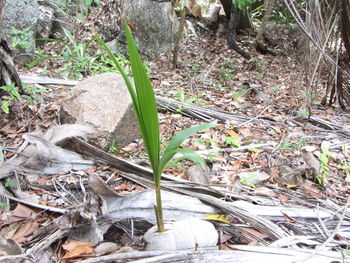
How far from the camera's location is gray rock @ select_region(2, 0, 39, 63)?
3.65 m

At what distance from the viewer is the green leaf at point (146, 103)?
0.82 m

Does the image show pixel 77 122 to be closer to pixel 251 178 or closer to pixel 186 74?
pixel 251 178

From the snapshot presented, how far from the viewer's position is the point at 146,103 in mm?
857

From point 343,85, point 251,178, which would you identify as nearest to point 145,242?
point 251,178

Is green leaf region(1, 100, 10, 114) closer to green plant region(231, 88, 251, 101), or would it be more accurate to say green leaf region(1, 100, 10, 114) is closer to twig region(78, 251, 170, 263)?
twig region(78, 251, 170, 263)

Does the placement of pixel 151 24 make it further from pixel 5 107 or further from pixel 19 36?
pixel 5 107

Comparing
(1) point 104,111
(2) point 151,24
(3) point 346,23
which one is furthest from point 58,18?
(3) point 346,23

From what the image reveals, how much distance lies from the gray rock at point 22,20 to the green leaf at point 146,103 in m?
3.21

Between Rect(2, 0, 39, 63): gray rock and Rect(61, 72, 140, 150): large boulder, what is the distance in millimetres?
1738

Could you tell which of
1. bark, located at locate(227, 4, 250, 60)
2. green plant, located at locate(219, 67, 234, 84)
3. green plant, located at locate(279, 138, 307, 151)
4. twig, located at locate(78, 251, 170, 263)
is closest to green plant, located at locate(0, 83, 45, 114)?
twig, located at locate(78, 251, 170, 263)

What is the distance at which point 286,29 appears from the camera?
6402 millimetres

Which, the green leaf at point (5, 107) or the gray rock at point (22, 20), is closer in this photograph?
the green leaf at point (5, 107)

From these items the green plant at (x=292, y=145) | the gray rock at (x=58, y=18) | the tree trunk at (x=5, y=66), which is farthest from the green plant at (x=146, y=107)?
the gray rock at (x=58, y=18)

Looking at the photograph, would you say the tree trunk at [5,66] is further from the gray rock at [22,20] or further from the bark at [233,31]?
the bark at [233,31]
